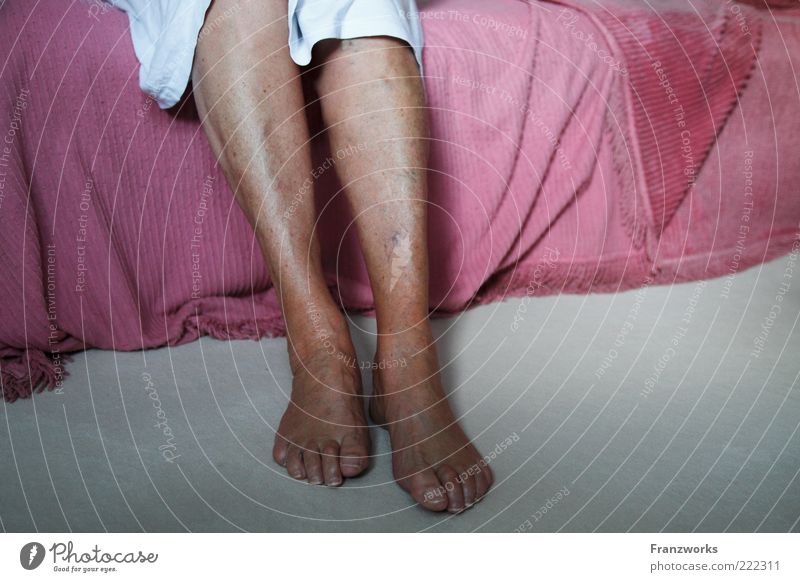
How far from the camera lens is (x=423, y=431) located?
1.95 ft

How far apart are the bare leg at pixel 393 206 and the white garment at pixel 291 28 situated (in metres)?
0.01

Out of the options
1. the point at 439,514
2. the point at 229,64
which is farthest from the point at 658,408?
the point at 229,64

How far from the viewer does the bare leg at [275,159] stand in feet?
2.13

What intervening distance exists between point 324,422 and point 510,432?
0.15 m

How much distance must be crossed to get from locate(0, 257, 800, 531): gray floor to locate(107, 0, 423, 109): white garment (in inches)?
10.2

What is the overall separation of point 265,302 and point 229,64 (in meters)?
0.27

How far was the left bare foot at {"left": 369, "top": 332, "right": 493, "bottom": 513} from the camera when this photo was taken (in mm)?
552

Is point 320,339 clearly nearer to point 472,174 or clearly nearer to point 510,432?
point 510,432
